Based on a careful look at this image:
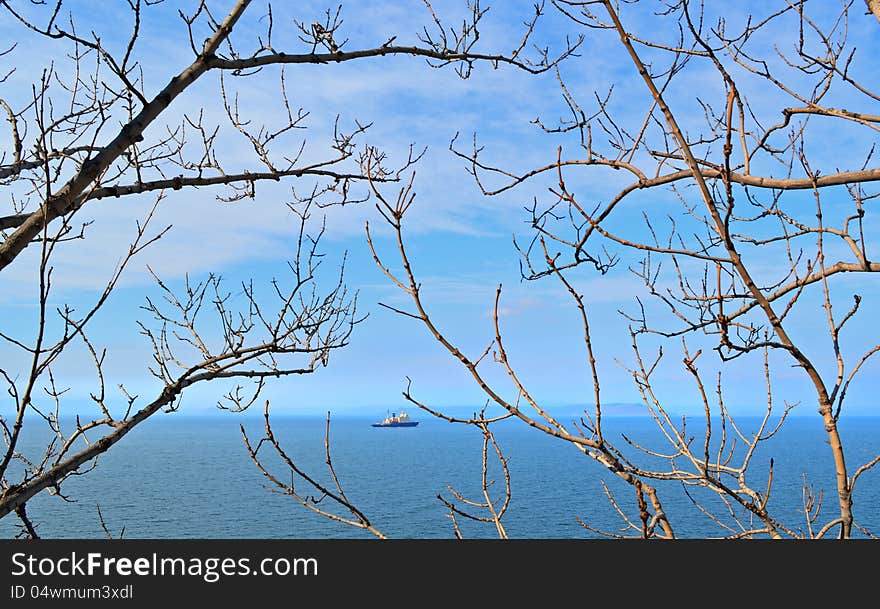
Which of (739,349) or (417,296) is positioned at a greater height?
(417,296)

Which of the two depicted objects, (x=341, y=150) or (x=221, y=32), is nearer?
(x=221, y=32)

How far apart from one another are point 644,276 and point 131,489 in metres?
61.2

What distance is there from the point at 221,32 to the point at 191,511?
48.8 metres

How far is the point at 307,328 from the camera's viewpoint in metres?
5.54
